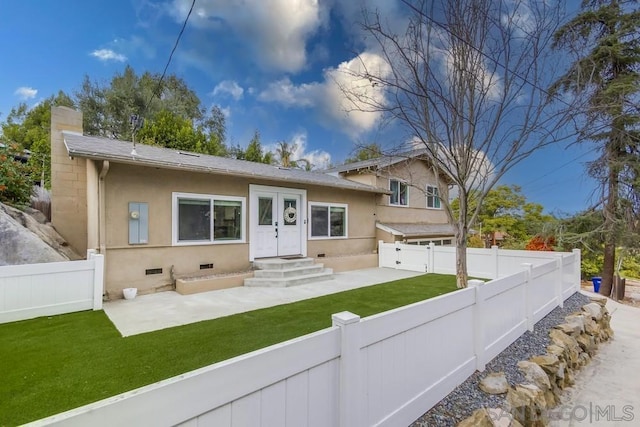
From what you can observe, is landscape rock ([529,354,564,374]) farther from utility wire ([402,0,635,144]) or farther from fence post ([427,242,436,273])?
fence post ([427,242,436,273])

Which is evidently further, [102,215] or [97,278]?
[102,215]

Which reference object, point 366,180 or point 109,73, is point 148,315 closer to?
point 366,180

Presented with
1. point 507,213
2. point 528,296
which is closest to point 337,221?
point 528,296

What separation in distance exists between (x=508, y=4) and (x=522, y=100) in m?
1.87

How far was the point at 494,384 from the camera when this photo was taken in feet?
11.1

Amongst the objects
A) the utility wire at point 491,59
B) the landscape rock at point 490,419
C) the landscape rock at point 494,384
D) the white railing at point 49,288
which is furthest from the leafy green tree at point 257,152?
the landscape rock at point 490,419

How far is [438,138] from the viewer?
6918mm

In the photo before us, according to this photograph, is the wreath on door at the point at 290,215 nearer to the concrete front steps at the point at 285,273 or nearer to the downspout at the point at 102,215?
the concrete front steps at the point at 285,273

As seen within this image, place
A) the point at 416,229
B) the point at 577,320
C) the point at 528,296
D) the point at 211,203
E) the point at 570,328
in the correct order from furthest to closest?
the point at 416,229 → the point at 211,203 → the point at 577,320 → the point at 570,328 → the point at 528,296

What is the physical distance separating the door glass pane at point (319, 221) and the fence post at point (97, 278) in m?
6.37

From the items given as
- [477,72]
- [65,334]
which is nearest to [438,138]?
[477,72]

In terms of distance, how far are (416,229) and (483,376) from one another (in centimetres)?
1050

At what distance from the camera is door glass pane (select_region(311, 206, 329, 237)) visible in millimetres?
10984

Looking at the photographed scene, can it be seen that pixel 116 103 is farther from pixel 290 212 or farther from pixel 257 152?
pixel 290 212
